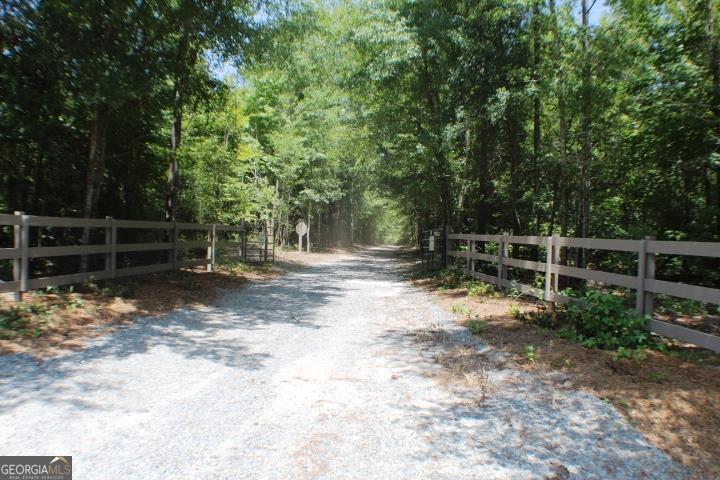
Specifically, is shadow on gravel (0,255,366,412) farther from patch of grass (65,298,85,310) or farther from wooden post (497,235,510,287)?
wooden post (497,235,510,287)

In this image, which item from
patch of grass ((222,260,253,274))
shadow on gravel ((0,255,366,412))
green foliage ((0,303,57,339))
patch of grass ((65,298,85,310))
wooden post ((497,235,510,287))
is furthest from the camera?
patch of grass ((222,260,253,274))

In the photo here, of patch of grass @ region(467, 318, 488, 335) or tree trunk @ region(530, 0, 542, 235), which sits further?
tree trunk @ region(530, 0, 542, 235)

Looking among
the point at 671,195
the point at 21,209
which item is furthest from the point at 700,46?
the point at 21,209

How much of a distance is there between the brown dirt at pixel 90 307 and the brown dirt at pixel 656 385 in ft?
16.3

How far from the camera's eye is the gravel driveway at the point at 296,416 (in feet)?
9.10

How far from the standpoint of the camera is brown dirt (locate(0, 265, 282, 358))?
507 centimetres

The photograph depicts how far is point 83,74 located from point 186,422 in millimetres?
6372

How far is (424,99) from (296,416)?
13.9 meters

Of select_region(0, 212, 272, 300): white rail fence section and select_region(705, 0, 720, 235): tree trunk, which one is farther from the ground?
select_region(705, 0, 720, 235): tree trunk

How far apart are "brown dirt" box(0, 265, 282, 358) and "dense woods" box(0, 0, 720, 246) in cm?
176

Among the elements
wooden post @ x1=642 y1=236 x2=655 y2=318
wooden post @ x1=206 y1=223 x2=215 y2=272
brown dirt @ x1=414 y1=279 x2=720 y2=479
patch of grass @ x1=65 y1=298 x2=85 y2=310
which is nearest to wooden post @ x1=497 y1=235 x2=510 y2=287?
brown dirt @ x1=414 y1=279 x2=720 y2=479

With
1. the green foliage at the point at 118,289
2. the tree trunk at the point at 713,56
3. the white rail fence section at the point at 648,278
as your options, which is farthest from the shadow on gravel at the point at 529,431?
the tree trunk at the point at 713,56

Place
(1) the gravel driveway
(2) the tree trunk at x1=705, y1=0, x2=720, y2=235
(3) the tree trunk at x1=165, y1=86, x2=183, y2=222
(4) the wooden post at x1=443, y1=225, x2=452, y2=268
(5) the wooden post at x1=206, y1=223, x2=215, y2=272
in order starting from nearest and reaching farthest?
(1) the gravel driveway
(2) the tree trunk at x1=705, y1=0, x2=720, y2=235
(3) the tree trunk at x1=165, y1=86, x2=183, y2=222
(5) the wooden post at x1=206, y1=223, x2=215, y2=272
(4) the wooden post at x1=443, y1=225, x2=452, y2=268

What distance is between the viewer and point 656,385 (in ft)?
12.7
